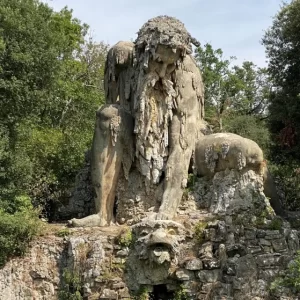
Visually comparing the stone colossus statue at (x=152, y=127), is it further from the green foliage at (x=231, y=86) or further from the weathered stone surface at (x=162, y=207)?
the green foliage at (x=231, y=86)

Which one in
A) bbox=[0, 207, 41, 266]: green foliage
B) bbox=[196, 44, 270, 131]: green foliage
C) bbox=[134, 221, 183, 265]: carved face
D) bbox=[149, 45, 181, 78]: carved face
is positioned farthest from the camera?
bbox=[196, 44, 270, 131]: green foliage

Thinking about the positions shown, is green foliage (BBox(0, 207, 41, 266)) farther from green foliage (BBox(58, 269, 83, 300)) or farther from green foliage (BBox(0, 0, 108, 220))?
green foliage (BBox(0, 0, 108, 220))

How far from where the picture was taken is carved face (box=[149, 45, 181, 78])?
8812 mm

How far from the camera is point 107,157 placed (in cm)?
914

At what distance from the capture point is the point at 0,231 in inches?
344

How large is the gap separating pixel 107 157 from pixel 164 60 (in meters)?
1.70

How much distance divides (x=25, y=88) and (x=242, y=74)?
22.5m

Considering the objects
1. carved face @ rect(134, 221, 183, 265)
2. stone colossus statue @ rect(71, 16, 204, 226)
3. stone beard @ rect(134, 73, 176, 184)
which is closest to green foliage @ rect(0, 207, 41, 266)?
stone colossus statue @ rect(71, 16, 204, 226)

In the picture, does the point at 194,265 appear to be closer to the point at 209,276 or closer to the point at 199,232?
the point at 209,276

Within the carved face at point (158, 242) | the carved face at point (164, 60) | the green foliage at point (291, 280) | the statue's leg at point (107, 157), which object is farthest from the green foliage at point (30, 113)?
the green foliage at point (291, 280)

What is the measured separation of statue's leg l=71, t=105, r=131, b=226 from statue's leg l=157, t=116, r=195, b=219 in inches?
31.3

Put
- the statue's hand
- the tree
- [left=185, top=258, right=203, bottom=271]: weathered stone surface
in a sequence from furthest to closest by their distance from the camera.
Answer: the tree < the statue's hand < [left=185, top=258, right=203, bottom=271]: weathered stone surface

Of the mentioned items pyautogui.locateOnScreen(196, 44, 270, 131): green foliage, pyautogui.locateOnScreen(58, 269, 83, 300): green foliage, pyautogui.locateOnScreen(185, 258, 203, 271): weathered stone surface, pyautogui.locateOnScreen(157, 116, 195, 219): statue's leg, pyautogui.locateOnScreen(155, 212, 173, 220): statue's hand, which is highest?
pyautogui.locateOnScreen(196, 44, 270, 131): green foliage

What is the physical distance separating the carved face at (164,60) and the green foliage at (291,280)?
339 centimetres
